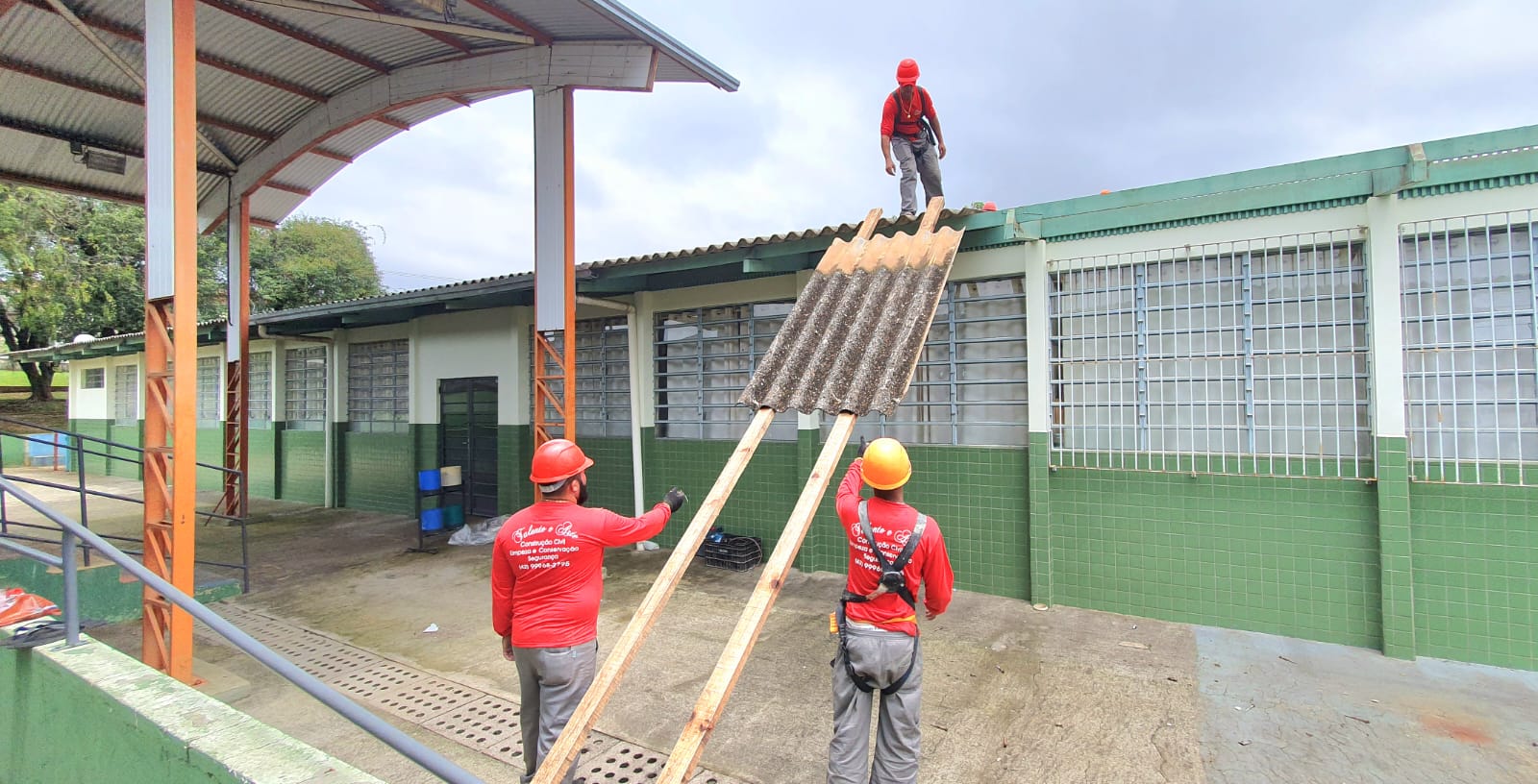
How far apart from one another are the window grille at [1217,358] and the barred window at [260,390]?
13.5 m

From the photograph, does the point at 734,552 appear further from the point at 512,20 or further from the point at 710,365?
the point at 512,20

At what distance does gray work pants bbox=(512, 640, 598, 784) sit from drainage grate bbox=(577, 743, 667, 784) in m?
0.47

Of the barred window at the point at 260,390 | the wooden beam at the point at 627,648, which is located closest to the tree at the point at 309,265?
the barred window at the point at 260,390

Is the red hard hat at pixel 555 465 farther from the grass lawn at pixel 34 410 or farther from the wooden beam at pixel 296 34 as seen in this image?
the grass lawn at pixel 34 410

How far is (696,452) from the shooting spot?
7645mm

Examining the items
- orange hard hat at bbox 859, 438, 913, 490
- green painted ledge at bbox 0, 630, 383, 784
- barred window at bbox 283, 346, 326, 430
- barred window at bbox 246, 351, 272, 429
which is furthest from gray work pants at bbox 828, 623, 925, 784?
barred window at bbox 246, 351, 272, 429

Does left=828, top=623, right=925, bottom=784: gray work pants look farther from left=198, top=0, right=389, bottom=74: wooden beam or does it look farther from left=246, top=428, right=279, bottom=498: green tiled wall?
left=246, top=428, right=279, bottom=498: green tiled wall

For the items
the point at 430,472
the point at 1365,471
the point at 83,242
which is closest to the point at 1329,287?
the point at 1365,471

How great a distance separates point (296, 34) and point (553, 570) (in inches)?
287

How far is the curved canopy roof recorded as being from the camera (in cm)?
621

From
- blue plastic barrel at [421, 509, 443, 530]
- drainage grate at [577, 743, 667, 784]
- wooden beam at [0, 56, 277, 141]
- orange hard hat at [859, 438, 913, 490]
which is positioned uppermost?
wooden beam at [0, 56, 277, 141]

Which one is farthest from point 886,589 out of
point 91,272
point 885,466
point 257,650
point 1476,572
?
point 91,272

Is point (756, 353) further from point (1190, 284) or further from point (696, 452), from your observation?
point (1190, 284)

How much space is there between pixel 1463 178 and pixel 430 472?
968 cm
